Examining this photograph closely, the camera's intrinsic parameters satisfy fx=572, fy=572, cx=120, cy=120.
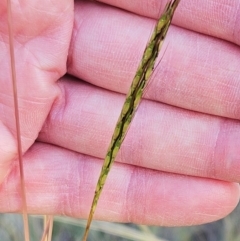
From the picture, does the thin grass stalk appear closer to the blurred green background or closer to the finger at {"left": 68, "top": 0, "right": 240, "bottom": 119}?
the finger at {"left": 68, "top": 0, "right": 240, "bottom": 119}

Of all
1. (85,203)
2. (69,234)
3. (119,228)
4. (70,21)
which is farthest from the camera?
(69,234)

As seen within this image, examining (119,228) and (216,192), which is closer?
(216,192)

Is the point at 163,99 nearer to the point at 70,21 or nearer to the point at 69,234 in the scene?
the point at 70,21

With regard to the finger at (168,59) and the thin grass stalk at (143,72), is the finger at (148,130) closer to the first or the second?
the finger at (168,59)

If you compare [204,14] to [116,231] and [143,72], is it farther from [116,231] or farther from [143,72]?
[116,231]

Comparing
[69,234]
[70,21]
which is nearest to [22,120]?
[70,21]

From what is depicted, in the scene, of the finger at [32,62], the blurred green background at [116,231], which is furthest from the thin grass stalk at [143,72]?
the blurred green background at [116,231]

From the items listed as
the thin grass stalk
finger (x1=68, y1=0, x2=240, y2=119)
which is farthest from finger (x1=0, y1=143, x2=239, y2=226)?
the thin grass stalk
